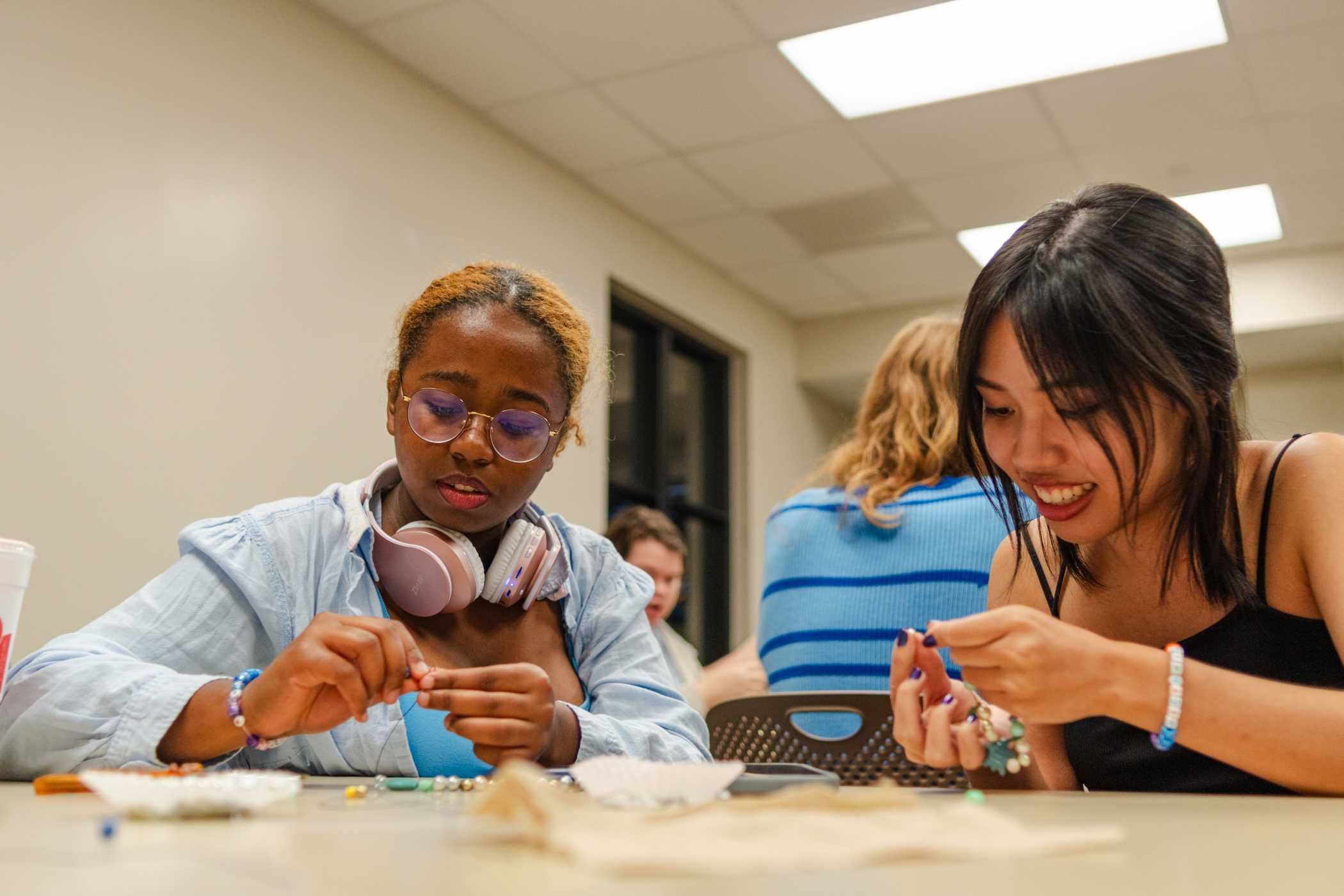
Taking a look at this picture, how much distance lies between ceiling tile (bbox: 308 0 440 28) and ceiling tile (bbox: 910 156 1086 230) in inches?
85.6

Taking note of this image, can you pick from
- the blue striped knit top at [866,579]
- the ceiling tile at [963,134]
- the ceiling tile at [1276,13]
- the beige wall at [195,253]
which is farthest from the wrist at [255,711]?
the ceiling tile at [963,134]

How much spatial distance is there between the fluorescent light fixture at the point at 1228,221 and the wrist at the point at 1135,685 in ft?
12.8

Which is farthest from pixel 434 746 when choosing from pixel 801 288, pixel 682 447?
pixel 801 288

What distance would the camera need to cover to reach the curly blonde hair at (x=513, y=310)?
4.86 feet

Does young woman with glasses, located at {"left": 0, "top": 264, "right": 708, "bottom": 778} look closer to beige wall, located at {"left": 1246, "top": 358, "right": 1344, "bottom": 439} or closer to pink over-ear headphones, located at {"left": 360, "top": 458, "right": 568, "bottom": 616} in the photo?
pink over-ear headphones, located at {"left": 360, "top": 458, "right": 568, "bottom": 616}

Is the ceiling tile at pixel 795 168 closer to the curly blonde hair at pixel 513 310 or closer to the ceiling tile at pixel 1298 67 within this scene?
the ceiling tile at pixel 1298 67

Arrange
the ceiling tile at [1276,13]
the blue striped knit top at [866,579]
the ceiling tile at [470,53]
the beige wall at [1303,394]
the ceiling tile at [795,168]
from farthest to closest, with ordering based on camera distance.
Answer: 1. the beige wall at [1303,394]
2. the ceiling tile at [795,168]
3. the ceiling tile at [470,53]
4. the ceiling tile at [1276,13]
5. the blue striped knit top at [866,579]

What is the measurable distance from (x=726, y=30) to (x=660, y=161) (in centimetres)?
106

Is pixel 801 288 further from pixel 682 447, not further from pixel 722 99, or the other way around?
pixel 722 99

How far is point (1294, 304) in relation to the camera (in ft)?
18.3

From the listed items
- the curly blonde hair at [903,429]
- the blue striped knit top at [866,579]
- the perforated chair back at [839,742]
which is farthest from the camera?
the curly blonde hair at [903,429]

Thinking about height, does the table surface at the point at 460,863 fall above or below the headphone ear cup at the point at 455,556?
below

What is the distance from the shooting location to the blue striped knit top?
1.85 m

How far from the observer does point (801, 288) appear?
241 inches
